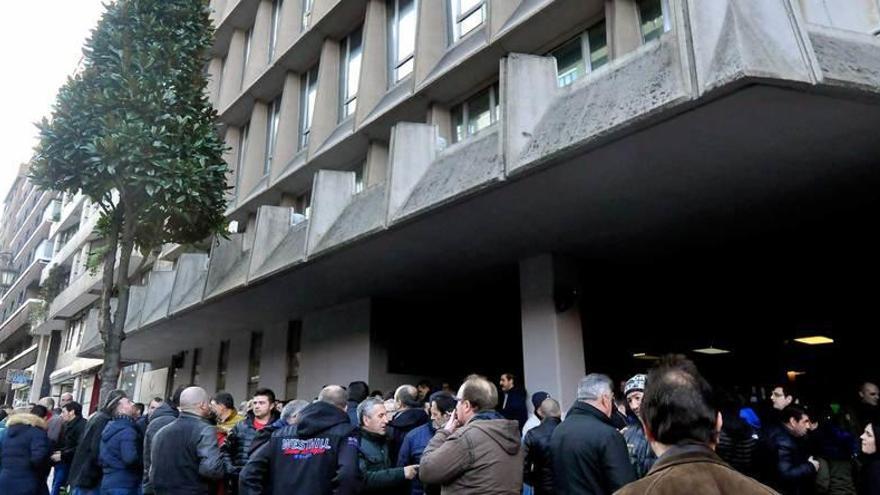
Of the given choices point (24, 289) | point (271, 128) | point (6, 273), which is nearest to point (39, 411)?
point (271, 128)

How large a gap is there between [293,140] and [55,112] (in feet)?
17.0

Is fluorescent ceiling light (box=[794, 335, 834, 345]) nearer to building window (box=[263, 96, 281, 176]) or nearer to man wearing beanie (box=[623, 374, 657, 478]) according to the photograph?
man wearing beanie (box=[623, 374, 657, 478])

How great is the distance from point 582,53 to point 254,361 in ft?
41.7

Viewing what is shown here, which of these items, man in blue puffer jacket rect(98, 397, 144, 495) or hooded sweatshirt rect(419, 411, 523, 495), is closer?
hooded sweatshirt rect(419, 411, 523, 495)

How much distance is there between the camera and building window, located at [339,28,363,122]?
1398 cm

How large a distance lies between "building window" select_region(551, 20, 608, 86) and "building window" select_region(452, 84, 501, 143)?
1.34 m

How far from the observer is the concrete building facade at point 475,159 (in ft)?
18.4

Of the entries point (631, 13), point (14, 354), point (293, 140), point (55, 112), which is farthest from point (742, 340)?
point (14, 354)

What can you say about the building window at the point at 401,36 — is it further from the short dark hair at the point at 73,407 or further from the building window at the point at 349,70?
the short dark hair at the point at 73,407

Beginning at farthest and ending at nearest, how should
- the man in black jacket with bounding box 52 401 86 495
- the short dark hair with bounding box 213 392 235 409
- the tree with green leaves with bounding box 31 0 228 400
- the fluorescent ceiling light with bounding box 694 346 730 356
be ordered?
the fluorescent ceiling light with bounding box 694 346 730 356, the tree with green leaves with bounding box 31 0 228 400, the man in black jacket with bounding box 52 401 86 495, the short dark hair with bounding box 213 392 235 409

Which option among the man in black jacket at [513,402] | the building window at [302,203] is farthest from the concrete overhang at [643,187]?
the building window at [302,203]

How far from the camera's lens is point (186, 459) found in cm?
511

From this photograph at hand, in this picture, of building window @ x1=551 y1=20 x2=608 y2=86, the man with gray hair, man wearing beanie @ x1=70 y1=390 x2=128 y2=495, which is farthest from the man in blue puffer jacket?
building window @ x1=551 y1=20 x2=608 y2=86

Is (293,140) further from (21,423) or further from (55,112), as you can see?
(21,423)
